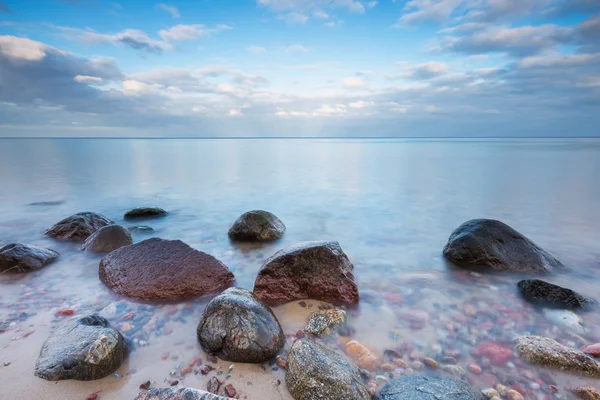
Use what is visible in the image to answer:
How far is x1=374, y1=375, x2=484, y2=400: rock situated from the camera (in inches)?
96.2

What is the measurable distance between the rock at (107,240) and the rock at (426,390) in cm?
517

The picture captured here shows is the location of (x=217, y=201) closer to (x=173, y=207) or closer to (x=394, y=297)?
(x=173, y=207)

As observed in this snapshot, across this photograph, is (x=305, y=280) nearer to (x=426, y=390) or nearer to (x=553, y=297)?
(x=426, y=390)

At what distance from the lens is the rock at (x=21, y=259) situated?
15.8 feet

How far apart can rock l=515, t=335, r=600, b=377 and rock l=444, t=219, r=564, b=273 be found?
220 centimetres

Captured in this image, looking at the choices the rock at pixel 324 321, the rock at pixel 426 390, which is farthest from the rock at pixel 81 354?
the rock at pixel 426 390

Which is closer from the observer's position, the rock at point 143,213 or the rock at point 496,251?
the rock at point 496,251

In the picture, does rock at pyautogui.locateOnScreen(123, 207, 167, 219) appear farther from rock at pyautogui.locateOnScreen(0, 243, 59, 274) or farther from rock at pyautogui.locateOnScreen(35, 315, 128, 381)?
rock at pyautogui.locateOnScreen(35, 315, 128, 381)

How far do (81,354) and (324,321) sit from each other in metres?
2.24

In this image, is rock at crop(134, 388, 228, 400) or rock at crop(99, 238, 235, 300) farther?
rock at crop(99, 238, 235, 300)

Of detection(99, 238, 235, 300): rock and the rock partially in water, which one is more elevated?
detection(99, 238, 235, 300): rock

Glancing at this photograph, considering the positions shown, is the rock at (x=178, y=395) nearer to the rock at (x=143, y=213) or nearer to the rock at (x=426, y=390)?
the rock at (x=426, y=390)

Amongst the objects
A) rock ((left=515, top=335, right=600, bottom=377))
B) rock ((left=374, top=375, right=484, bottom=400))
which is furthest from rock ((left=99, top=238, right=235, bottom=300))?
rock ((left=515, top=335, right=600, bottom=377))

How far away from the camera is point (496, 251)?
5262mm
